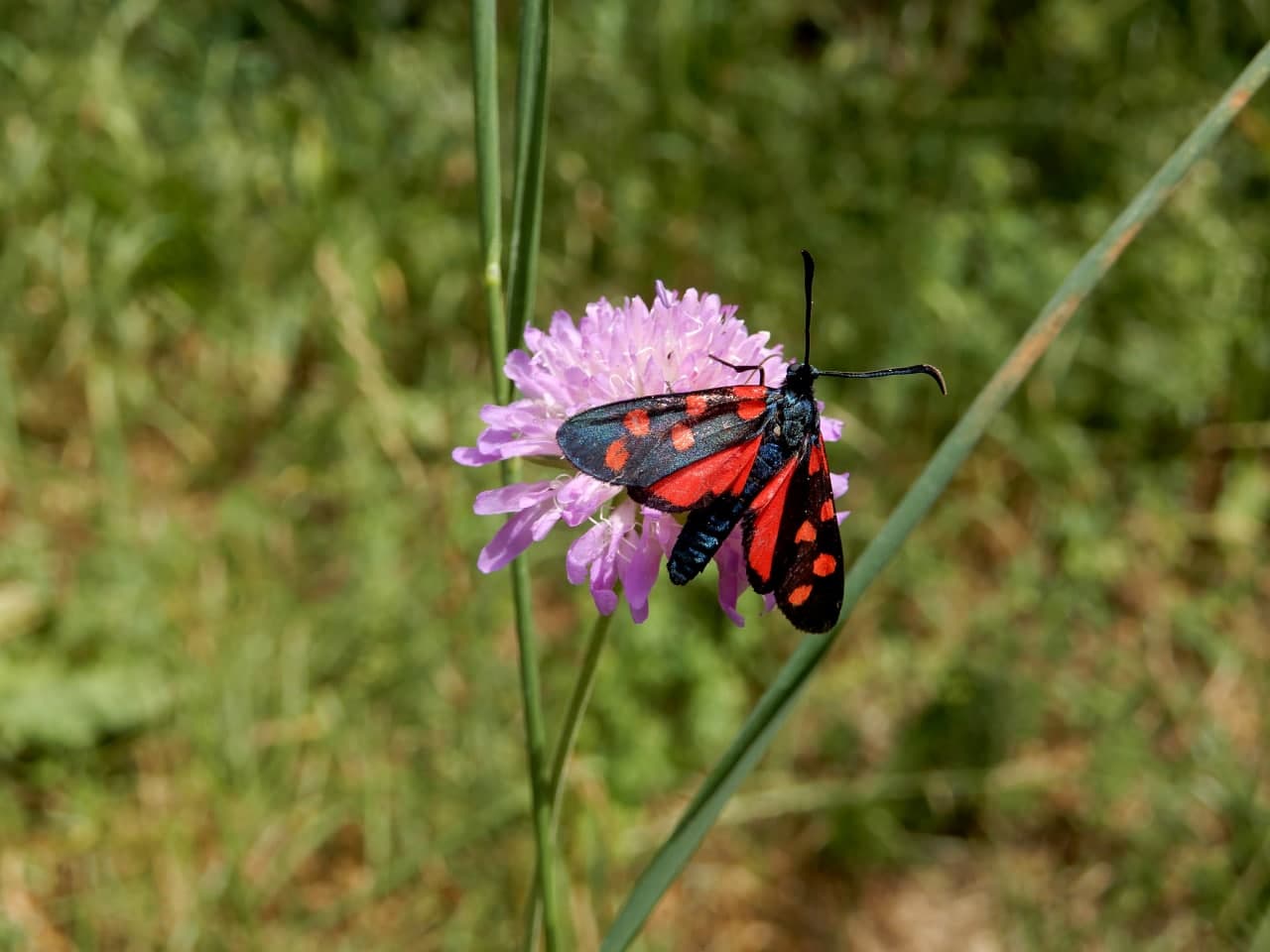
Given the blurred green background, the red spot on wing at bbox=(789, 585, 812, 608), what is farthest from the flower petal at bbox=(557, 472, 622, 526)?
the blurred green background

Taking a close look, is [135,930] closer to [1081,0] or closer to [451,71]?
[451,71]

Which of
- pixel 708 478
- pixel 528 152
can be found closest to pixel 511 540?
pixel 708 478

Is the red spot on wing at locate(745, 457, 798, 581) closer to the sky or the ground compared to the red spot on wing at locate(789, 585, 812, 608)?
closer to the sky

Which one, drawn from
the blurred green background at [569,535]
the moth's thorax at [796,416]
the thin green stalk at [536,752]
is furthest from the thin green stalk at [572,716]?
the blurred green background at [569,535]

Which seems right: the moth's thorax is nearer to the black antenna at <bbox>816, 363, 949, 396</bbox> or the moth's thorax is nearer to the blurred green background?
the black antenna at <bbox>816, 363, 949, 396</bbox>

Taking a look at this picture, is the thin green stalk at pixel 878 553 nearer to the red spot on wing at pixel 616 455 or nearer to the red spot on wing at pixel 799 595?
the red spot on wing at pixel 799 595

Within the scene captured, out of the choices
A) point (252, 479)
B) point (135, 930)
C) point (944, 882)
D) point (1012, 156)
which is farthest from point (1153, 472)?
point (135, 930)
